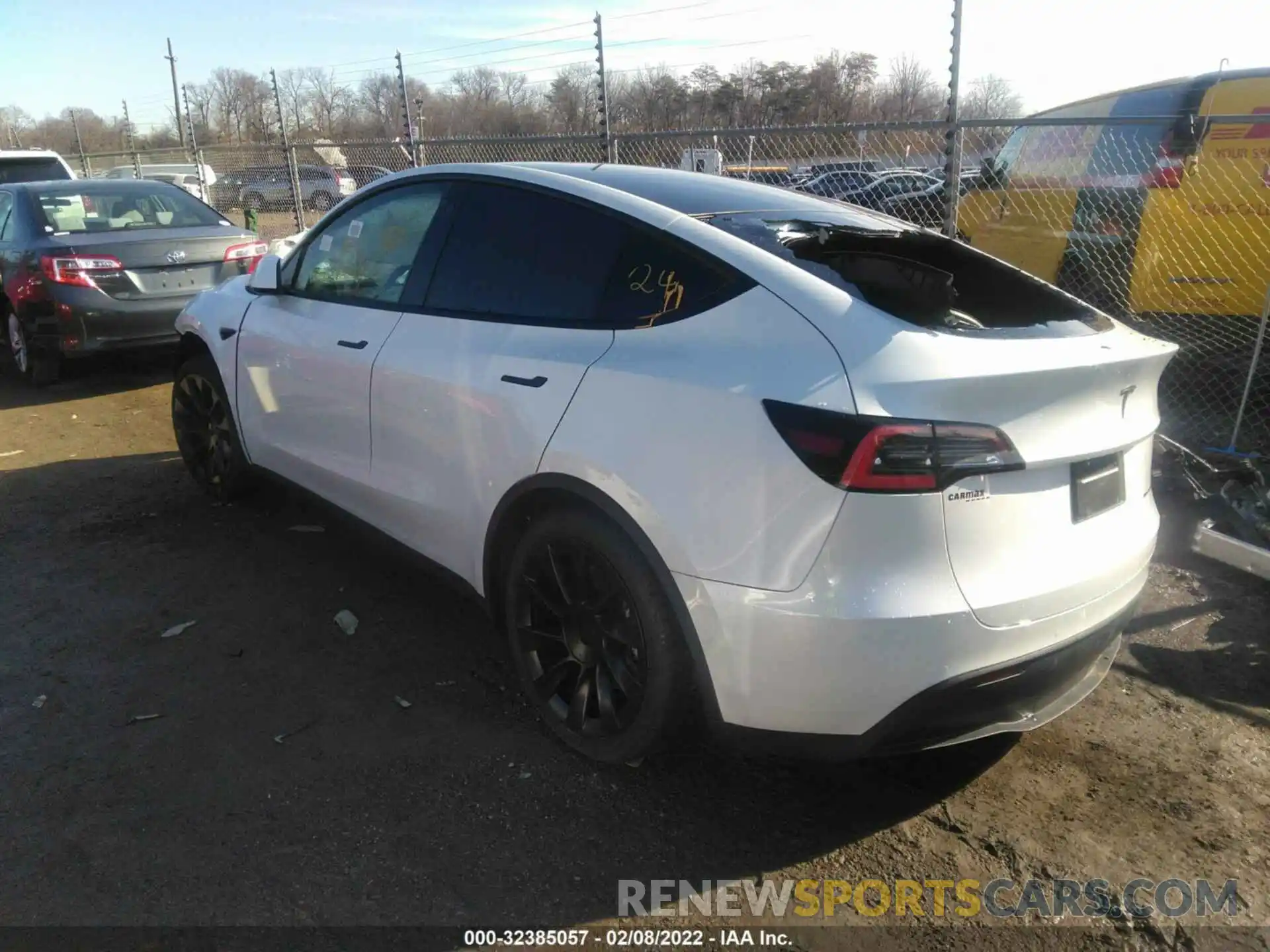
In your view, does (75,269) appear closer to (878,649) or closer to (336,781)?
(336,781)

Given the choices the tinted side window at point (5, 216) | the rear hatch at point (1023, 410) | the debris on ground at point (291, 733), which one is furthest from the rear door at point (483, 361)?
the tinted side window at point (5, 216)

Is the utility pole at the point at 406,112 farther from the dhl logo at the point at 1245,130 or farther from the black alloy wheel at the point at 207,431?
the dhl logo at the point at 1245,130

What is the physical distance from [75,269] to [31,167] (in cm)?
632

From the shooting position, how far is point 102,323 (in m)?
7.38

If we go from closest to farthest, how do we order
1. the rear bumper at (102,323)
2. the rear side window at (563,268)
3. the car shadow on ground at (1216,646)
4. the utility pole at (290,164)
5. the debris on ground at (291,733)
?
the rear side window at (563,268) < the debris on ground at (291,733) < the car shadow on ground at (1216,646) < the rear bumper at (102,323) < the utility pole at (290,164)

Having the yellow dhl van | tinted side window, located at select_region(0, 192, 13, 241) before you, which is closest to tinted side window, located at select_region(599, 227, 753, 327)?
the yellow dhl van

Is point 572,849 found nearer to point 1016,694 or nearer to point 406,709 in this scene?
point 406,709

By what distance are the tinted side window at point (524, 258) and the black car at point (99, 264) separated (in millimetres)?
4931

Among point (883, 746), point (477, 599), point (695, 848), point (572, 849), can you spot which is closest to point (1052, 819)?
point (883, 746)

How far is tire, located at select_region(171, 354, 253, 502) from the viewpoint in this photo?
479 cm

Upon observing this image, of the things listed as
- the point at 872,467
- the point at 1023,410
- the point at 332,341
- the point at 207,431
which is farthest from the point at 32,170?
the point at 1023,410

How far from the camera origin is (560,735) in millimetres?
2969

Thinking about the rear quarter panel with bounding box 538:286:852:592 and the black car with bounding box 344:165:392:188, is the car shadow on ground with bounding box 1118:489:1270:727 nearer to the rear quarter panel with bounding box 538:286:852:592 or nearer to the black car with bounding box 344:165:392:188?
the rear quarter panel with bounding box 538:286:852:592

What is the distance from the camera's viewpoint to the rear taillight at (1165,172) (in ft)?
20.7
